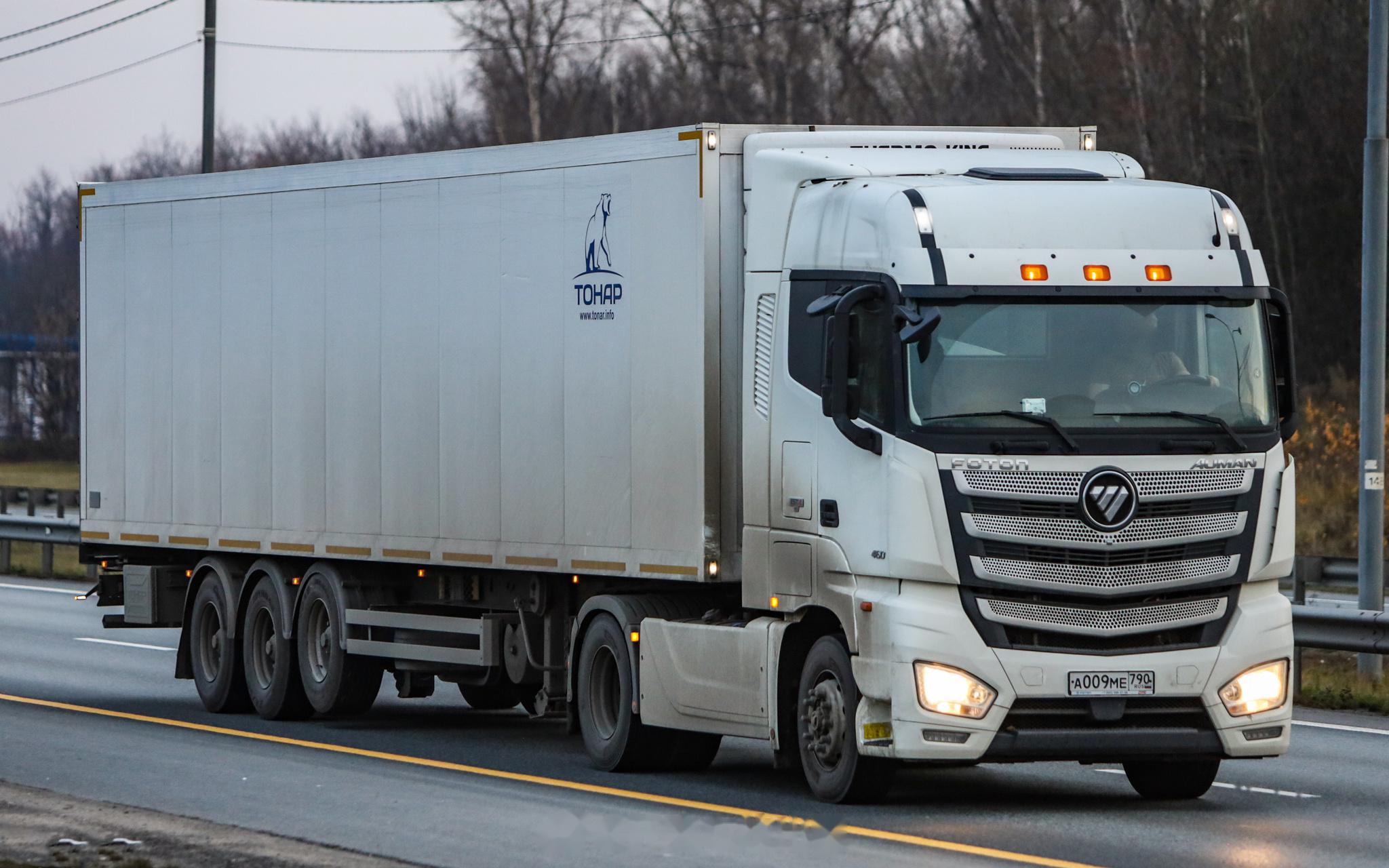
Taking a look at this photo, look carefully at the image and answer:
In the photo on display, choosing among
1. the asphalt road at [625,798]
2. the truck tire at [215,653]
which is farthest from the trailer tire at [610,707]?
the truck tire at [215,653]

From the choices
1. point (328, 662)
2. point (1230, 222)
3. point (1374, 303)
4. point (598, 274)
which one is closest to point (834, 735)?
point (1230, 222)

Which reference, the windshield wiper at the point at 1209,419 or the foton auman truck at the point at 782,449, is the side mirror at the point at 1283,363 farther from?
the windshield wiper at the point at 1209,419

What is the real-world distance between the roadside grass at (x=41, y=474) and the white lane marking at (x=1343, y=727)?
46.1 meters

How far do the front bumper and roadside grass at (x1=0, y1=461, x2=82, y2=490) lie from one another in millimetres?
49299

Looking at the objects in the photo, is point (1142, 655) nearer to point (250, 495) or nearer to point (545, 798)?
point (545, 798)

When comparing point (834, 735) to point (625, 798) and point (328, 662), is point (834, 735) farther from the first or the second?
point (328, 662)

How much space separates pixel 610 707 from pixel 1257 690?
12.7 ft

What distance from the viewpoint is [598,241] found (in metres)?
13.8

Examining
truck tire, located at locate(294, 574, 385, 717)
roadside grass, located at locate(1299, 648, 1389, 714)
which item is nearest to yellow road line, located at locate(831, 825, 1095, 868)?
truck tire, located at locate(294, 574, 385, 717)

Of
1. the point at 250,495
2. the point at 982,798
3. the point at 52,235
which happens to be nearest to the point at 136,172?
the point at 52,235

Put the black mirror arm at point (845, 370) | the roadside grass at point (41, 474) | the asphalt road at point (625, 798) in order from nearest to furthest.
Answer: the asphalt road at point (625, 798)
the black mirror arm at point (845, 370)
the roadside grass at point (41, 474)

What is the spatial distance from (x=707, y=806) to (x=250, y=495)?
640cm

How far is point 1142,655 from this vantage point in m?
11.4

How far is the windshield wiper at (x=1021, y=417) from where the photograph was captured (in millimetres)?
11234
